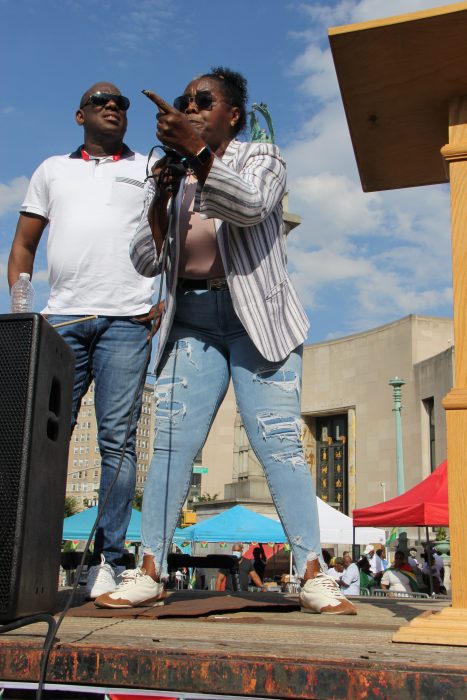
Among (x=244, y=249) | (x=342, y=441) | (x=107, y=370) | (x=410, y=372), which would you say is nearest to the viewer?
(x=244, y=249)

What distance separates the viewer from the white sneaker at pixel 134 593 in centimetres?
250

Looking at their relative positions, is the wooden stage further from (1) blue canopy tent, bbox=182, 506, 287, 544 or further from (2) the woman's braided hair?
(1) blue canopy tent, bbox=182, 506, 287, 544

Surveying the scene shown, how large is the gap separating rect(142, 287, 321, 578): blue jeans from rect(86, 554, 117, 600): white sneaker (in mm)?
485

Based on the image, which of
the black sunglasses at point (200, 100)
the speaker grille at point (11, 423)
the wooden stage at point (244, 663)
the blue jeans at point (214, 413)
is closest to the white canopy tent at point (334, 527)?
the blue jeans at point (214, 413)

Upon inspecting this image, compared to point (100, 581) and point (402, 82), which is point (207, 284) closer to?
point (402, 82)

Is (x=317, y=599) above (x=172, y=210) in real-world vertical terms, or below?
below

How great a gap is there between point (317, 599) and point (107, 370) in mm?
1475

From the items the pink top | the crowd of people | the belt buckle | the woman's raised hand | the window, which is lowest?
the crowd of people

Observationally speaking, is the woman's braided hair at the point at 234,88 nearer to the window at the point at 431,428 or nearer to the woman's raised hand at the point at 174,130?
the woman's raised hand at the point at 174,130

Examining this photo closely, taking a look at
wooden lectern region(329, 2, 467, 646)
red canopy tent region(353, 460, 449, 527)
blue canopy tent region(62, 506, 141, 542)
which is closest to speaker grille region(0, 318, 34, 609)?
wooden lectern region(329, 2, 467, 646)

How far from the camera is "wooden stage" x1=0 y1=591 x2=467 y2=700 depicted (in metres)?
1.34

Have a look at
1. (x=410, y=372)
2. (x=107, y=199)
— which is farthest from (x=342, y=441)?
(x=107, y=199)

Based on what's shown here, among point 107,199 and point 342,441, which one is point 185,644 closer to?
point 107,199

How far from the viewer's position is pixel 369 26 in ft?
7.25
